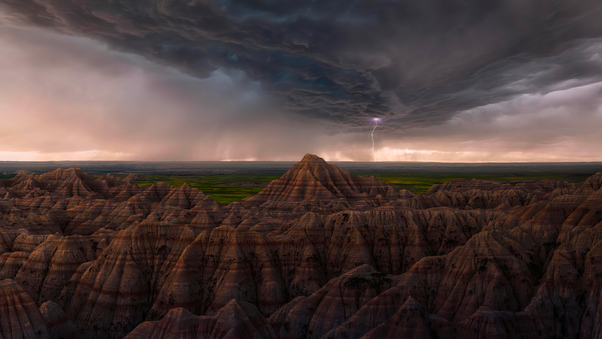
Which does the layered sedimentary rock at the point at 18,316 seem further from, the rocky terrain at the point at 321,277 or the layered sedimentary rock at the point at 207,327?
the layered sedimentary rock at the point at 207,327

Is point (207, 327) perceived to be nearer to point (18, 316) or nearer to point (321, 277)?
point (18, 316)

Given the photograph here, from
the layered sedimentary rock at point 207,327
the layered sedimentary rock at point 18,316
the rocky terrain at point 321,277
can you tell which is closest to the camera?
the layered sedimentary rock at point 207,327

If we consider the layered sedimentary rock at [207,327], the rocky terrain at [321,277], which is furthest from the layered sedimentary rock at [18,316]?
the layered sedimentary rock at [207,327]

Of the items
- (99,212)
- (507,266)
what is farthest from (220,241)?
(99,212)

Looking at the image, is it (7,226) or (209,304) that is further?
(7,226)

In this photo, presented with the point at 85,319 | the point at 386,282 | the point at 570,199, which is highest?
the point at 570,199

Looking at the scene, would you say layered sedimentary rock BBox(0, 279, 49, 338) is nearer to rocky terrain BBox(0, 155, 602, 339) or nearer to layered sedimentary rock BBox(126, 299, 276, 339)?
rocky terrain BBox(0, 155, 602, 339)

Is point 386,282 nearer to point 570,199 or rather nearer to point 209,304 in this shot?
point 209,304

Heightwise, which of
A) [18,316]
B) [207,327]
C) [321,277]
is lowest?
[321,277]

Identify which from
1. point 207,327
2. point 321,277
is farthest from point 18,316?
point 321,277
